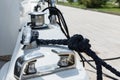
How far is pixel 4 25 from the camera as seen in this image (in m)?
3.08

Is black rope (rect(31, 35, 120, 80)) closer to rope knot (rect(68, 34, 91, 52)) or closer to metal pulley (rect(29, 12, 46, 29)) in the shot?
rope knot (rect(68, 34, 91, 52))

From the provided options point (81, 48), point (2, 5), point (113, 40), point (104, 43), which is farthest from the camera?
point (113, 40)

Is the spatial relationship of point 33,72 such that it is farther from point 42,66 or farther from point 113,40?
point 113,40

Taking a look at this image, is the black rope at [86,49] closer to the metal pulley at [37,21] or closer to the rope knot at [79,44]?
the rope knot at [79,44]

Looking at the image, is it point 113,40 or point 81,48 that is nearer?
point 81,48

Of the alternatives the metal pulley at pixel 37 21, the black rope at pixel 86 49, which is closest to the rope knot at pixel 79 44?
the black rope at pixel 86 49

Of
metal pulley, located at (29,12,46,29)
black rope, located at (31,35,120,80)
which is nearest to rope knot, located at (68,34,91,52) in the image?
black rope, located at (31,35,120,80)

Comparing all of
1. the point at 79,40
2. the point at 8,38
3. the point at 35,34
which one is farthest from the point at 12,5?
the point at 79,40

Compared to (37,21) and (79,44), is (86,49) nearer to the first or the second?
(79,44)

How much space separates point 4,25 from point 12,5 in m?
0.20

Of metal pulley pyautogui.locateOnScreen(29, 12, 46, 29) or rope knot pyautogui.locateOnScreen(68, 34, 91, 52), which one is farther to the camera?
metal pulley pyautogui.locateOnScreen(29, 12, 46, 29)

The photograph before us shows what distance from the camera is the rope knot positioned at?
142 centimetres

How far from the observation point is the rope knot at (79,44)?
55.7 inches

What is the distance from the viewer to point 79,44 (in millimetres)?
1421
